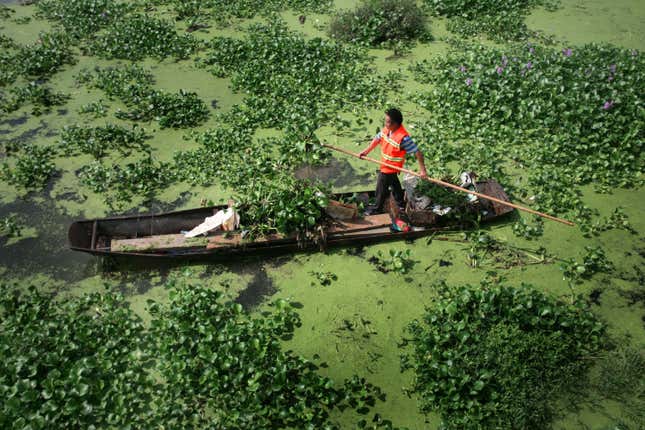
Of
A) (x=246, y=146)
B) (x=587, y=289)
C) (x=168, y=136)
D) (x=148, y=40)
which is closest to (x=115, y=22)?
(x=148, y=40)

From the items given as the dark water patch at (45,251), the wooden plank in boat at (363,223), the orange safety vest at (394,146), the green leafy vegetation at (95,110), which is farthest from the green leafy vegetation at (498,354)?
the green leafy vegetation at (95,110)

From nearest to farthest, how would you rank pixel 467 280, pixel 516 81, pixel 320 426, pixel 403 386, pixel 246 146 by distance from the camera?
pixel 320 426 < pixel 403 386 < pixel 467 280 < pixel 246 146 < pixel 516 81

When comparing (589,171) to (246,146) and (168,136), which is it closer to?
(246,146)

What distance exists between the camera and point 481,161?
270 inches

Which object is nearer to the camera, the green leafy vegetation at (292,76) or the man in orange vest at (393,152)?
the man in orange vest at (393,152)

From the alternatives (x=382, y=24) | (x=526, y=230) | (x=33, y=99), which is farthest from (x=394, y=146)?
(x=33, y=99)

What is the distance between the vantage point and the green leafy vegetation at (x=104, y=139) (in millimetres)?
7262

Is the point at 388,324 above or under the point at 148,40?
under

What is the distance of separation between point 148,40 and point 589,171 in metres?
8.46

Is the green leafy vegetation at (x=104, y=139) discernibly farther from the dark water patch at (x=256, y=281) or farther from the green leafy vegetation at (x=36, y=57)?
the dark water patch at (x=256, y=281)

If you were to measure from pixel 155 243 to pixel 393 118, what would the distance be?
10.0 ft

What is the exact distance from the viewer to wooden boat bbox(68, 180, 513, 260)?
5.43 meters

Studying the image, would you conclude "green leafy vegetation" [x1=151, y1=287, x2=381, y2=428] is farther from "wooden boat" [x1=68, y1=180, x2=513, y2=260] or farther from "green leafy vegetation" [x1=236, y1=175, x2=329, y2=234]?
"green leafy vegetation" [x1=236, y1=175, x2=329, y2=234]

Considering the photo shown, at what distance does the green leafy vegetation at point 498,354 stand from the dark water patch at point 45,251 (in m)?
3.95
